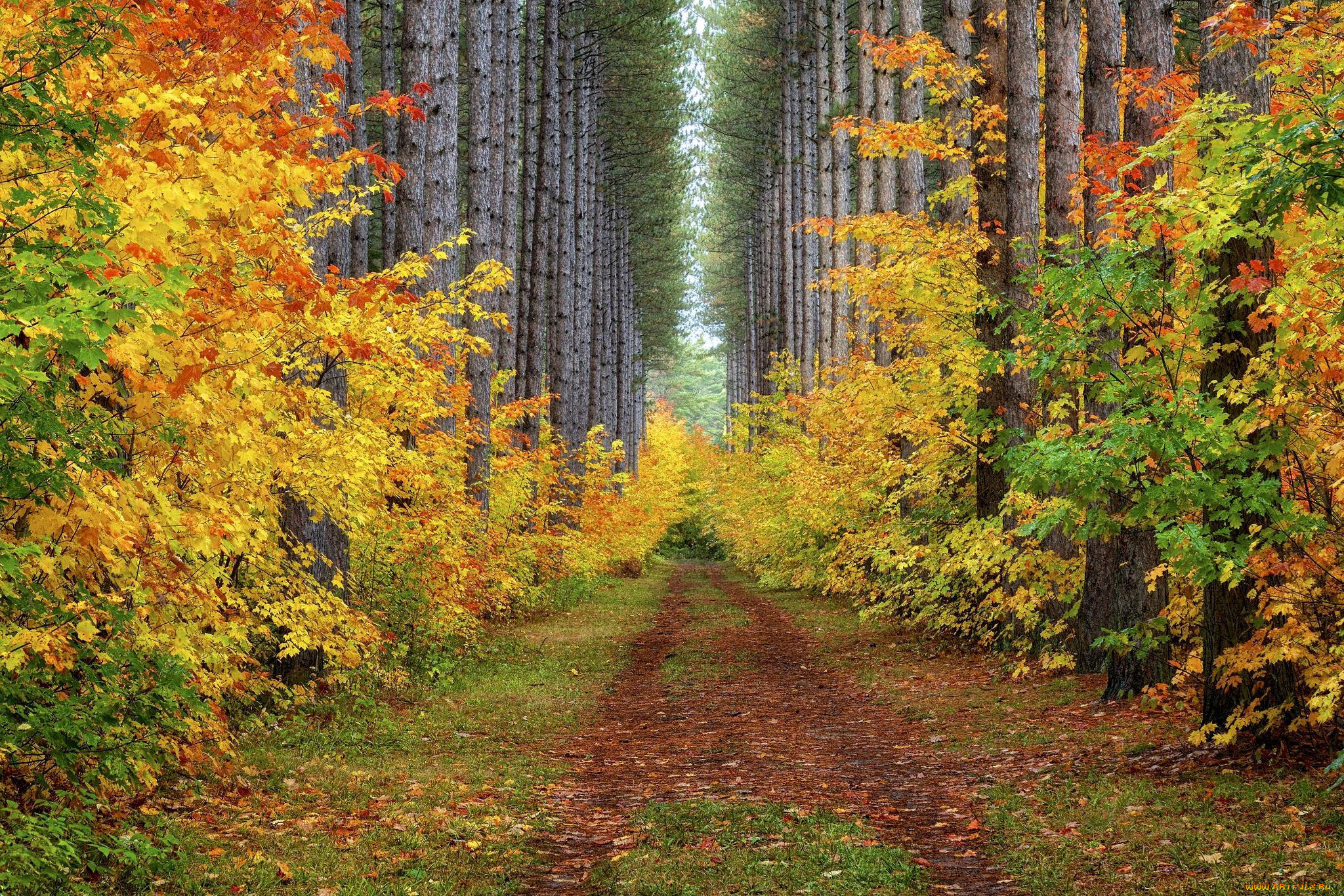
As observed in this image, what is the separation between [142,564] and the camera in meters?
5.70

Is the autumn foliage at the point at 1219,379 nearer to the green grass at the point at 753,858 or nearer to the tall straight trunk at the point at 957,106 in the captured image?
the green grass at the point at 753,858

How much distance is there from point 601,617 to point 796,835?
47.6 feet

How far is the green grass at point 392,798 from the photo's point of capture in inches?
211

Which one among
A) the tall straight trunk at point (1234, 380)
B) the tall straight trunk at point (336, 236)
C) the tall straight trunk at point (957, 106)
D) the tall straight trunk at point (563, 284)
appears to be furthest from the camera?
the tall straight trunk at point (563, 284)

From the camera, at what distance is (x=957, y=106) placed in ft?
49.6

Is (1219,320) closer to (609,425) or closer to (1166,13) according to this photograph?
(1166,13)

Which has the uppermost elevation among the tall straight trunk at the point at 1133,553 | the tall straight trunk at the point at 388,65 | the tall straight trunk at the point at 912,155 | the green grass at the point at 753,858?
the tall straight trunk at the point at 388,65

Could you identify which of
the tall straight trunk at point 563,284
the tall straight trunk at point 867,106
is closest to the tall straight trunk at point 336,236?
the tall straight trunk at point 563,284

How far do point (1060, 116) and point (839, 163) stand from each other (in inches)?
494

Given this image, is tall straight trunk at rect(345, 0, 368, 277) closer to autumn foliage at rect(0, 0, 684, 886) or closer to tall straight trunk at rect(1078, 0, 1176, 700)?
autumn foliage at rect(0, 0, 684, 886)

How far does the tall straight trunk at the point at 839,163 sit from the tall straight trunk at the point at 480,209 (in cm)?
822

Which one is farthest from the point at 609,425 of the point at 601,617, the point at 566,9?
the point at 601,617

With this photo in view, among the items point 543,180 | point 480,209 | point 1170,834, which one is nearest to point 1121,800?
point 1170,834

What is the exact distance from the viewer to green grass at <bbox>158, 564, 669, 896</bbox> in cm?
536
